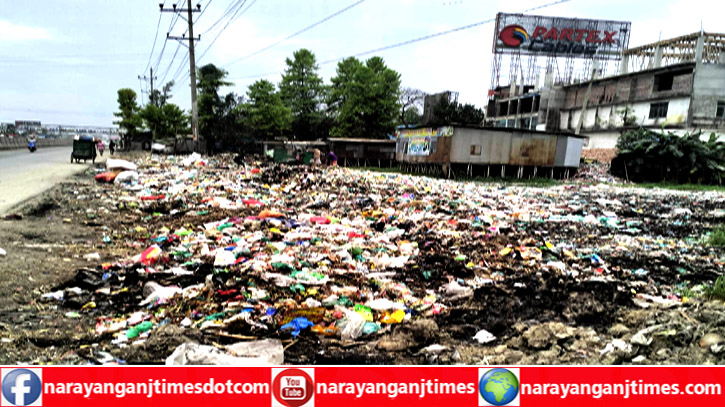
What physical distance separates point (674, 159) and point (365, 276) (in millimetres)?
19756

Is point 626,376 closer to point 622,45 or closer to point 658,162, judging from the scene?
point 658,162

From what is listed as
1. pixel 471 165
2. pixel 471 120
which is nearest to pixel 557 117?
pixel 471 120

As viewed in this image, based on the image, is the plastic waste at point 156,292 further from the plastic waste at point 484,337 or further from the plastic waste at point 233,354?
the plastic waste at point 484,337

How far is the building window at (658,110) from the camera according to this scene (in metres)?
27.5

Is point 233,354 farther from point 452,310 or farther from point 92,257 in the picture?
point 92,257

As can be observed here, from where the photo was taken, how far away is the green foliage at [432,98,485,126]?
38.3m

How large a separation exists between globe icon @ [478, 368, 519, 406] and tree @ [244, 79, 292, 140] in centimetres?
3821

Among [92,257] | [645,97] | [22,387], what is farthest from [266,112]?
[22,387]

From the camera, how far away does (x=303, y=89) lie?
4509 centimetres

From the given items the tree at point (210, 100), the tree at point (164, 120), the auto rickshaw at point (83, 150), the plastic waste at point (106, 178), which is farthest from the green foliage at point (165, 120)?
the plastic waste at point (106, 178)

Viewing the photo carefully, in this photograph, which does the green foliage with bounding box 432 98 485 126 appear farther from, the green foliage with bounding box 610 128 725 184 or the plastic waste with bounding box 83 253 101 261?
the plastic waste with bounding box 83 253 101 261

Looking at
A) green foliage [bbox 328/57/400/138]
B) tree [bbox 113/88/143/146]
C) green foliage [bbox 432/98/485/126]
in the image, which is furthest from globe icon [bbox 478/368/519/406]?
tree [bbox 113/88/143/146]

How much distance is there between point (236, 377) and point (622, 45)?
4315 cm

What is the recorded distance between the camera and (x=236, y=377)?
6.34 feet
